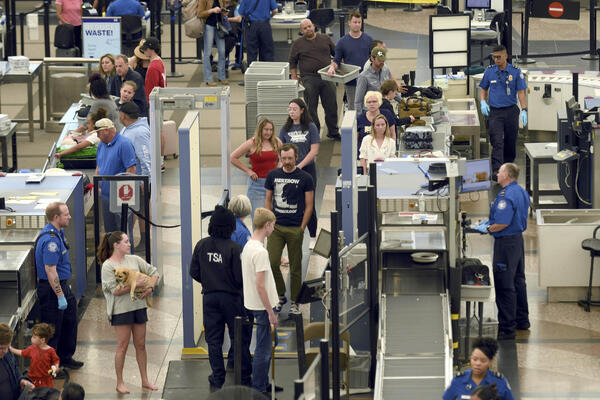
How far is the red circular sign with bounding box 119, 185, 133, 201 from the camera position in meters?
13.9

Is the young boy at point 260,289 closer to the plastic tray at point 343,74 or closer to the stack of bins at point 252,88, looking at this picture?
the stack of bins at point 252,88

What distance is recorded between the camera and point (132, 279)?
36.4 feet

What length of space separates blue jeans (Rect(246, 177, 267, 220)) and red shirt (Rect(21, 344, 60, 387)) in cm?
381

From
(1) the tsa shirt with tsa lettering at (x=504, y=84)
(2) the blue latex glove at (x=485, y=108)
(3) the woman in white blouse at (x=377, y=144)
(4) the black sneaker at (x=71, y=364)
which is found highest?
(1) the tsa shirt with tsa lettering at (x=504, y=84)

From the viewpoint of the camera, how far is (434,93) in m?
17.7

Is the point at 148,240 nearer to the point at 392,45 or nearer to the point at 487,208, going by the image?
the point at 487,208

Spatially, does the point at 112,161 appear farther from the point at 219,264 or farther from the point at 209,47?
the point at 209,47

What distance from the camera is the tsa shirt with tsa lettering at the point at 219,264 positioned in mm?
11070

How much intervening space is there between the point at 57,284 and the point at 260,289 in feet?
6.70

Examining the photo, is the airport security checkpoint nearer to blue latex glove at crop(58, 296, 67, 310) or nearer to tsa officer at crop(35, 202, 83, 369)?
tsa officer at crop(35, 202, 83, 369)

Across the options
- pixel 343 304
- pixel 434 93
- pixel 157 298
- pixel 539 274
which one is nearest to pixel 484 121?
pixel 434 93

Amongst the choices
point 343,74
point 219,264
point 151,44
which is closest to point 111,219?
point 219,264

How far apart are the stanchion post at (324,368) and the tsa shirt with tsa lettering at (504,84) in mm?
8869

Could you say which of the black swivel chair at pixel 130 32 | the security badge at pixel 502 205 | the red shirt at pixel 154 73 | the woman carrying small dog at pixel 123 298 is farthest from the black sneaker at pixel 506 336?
the black swivel chair at pixel 130 32
